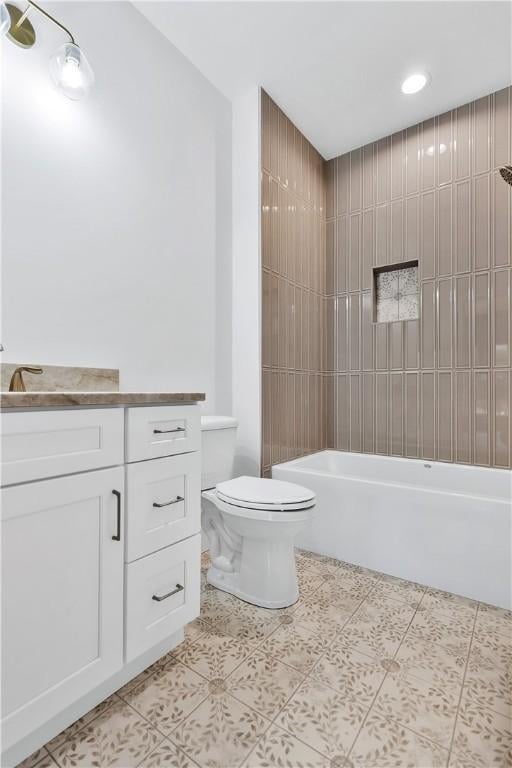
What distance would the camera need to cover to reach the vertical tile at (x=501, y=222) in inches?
87.6

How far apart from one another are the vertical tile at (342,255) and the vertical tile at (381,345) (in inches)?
16.3

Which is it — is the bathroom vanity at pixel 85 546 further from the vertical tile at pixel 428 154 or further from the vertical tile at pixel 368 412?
the vertical tile at pixel 428 154

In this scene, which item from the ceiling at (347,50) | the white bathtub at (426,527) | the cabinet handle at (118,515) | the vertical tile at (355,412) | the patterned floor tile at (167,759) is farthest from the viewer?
the vertical tile at (355,412)

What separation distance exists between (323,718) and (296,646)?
294mm

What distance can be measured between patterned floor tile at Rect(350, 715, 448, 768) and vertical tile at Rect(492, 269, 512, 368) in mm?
1924

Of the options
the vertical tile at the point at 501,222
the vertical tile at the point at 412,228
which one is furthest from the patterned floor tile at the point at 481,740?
the vertical tile at the point at 412,228

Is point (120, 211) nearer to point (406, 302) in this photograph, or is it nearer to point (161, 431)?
point (161, 431)

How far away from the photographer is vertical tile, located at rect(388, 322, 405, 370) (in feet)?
8.50

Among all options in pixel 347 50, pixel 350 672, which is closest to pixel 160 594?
pixel 350 672

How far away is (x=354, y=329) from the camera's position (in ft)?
9.20

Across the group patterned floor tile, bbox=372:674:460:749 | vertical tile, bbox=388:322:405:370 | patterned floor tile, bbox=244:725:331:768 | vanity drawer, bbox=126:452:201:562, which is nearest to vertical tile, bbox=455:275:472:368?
vertical tile, bbox=388:322:405:370

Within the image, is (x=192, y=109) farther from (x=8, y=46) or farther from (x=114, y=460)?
(x=114, y=460)

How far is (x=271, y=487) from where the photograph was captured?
1.70 metres

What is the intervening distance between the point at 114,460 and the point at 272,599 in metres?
0.99
